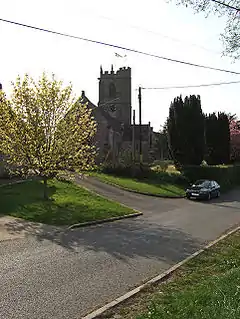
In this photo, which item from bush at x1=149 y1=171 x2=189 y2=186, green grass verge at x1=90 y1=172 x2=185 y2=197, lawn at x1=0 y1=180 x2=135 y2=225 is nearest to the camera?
lawn at x1=0 y1=180 x2=135 y2=225

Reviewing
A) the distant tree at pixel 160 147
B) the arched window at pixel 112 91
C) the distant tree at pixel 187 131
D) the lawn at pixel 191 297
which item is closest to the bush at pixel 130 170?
the distant tree at pixel 187 131

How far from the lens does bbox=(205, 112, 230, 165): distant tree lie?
150ft

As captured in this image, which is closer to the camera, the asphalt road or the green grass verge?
the asphalt road

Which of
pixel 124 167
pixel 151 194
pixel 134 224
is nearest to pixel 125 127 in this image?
pixel 124 167

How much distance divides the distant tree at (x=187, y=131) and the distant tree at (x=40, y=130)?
65.4ft

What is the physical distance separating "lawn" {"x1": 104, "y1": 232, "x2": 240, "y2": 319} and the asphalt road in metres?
0.59

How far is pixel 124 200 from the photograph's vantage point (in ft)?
89.2

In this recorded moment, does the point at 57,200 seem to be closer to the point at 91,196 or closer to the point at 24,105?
the point at 91,196

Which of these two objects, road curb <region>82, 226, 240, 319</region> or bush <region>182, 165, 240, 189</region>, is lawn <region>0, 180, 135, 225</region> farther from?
bush <region>182, 165, 240, 189</region>

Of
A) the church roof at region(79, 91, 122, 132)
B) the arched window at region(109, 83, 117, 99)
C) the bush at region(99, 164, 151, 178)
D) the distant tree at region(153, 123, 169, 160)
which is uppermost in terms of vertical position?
the arched window at region(109, 83, 117, 99)

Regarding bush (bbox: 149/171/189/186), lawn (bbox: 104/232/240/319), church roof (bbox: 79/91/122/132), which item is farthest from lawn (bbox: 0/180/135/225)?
church roof (bbox: 79/91/122/132)

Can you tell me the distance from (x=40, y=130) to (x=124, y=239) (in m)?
9.75

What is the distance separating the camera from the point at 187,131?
40625mm

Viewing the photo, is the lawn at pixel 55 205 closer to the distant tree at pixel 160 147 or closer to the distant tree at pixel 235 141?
the distant tree at pixel 235 141
